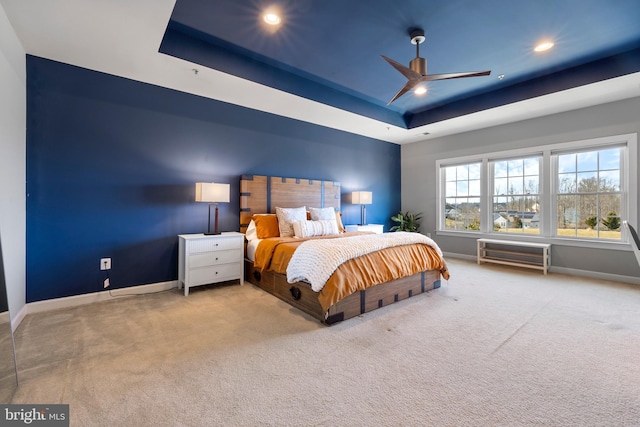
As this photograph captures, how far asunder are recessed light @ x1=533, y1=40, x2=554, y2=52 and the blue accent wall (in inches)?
143

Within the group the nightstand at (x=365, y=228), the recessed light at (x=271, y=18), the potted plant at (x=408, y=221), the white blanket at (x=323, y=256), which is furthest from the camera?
the potted plant at (x=408, y=221)

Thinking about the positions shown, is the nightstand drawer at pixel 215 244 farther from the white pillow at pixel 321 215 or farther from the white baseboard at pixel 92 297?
the white pillow at pixel 321 215

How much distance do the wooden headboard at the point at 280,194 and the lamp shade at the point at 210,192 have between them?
1.97 feet

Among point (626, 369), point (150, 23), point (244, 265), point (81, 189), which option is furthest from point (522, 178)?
point (81, 189)

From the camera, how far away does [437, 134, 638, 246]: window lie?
13.7 feet

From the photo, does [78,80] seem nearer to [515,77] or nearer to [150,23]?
[150,23]

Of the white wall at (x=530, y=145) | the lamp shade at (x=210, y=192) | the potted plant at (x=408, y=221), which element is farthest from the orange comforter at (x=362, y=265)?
the potted plant at (x=408, y=221)

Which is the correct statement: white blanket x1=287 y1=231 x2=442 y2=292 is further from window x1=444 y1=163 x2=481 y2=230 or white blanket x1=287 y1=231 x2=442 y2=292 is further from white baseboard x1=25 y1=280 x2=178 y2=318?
window x1=444 y1=163 x2=481 y2=230

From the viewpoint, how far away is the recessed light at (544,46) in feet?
10.4

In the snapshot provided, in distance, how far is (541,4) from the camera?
2.56 m

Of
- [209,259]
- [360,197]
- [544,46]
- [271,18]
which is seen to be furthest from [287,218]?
[544,46]

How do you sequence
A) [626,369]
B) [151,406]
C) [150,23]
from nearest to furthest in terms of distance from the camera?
1. [151,406]
2. [626,369]
3. [150,23]

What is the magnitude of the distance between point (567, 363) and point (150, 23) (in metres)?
4.22

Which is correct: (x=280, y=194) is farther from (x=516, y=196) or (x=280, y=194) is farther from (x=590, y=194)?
(x=590, y=194)
